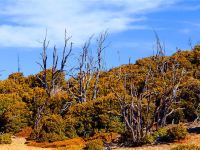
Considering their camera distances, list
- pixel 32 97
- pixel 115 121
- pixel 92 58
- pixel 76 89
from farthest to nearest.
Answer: pixel 92 58 < pixel 76 89 < pixel 32 97 < pixel 115 121

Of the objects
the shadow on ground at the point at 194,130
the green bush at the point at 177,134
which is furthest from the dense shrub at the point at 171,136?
the shadow on ground at the point at 194,130

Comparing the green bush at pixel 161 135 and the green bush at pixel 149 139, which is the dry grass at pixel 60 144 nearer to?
the green bush at pixel 149 139

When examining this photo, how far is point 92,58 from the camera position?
44281 mm

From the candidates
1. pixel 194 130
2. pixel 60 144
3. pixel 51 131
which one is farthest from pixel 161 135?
pixel 51 131

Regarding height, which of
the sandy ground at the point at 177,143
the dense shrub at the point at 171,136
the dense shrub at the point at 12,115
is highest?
the dense shrub at the point at 12,115

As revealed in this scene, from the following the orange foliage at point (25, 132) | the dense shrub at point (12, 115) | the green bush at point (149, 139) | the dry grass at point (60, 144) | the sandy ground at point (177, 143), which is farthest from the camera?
the dense shrub at point (12, 115)

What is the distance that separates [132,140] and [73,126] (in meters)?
7.14

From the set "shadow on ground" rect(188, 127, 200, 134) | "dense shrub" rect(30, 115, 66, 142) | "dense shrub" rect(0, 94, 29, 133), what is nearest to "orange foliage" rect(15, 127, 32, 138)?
"dense shrub" rect(0, 94, 29, 133)

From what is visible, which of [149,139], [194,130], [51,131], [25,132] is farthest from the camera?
[25,132]

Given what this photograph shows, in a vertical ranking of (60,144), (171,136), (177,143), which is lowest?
(177,143)

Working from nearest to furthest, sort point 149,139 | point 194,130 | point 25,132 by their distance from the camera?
point 149,139
point 194,130
point 25,132

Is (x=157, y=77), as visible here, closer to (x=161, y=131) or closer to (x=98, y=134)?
(x=98, y=134)

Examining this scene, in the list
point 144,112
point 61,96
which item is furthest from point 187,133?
point 61,96

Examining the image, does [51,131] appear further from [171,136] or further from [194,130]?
[194,130]
